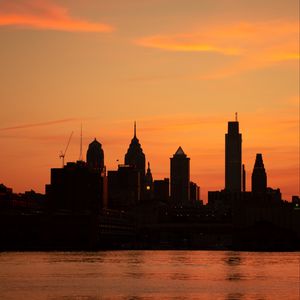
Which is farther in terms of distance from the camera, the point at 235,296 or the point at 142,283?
the point at 142,283

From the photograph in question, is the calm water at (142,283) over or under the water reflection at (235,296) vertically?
over

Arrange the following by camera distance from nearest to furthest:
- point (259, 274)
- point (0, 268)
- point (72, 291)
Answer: point (72, 291) → point (259, 274) → point (0, 268)

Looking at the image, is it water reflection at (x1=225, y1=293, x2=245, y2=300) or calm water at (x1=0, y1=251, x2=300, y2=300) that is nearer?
water reflection at (x1=225, y1=293, x2=245, y2=300)

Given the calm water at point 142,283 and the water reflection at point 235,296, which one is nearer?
the water reflection at point 235,296

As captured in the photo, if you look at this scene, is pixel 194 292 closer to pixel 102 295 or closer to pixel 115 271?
pixel 102 295

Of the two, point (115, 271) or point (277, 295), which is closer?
point (277, 295)

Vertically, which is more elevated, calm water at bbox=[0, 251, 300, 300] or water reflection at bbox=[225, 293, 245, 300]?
calm water at bbox=[0, 251, 300, 300]

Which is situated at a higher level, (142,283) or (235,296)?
(142,283)

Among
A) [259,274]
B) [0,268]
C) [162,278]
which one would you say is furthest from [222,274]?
[0,268]

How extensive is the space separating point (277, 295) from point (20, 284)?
39032 millimetres

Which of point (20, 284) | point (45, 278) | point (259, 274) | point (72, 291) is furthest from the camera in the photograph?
point (259, 274)

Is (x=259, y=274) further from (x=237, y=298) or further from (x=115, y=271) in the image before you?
(x=237, y=298)

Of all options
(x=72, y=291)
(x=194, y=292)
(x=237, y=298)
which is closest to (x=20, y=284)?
(x=72, y=291)

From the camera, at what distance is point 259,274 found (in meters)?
179
